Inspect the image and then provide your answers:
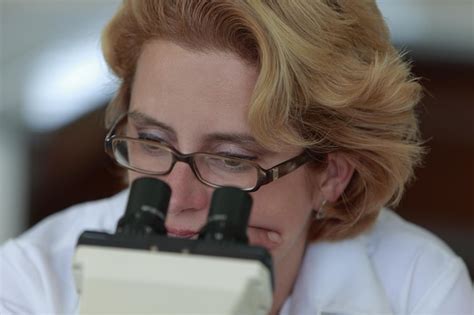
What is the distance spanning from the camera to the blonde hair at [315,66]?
4.81 ft

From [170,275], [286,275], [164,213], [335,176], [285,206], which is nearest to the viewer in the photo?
[170,275]

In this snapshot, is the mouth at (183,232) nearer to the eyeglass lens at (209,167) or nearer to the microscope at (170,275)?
the eyeglass lens at (209,167)

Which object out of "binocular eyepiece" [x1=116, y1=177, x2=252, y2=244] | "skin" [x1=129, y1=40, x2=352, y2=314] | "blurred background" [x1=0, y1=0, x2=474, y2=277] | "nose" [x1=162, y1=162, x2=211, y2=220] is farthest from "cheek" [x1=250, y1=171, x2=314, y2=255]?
"blurred background" [x1=0, y1=0, x2=474, y2=277]

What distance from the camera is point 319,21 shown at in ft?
4.90

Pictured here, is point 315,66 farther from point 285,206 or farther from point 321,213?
point 321,213

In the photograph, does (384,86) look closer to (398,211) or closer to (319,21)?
(319,21)

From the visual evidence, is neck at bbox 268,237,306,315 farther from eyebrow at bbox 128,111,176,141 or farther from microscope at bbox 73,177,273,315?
microscope at bbox 73,177,273,315

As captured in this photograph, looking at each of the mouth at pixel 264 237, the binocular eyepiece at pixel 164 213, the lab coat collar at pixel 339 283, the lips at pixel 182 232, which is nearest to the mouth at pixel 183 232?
the lips at pixel 182 232

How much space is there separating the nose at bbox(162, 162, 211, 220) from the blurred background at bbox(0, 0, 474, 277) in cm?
106

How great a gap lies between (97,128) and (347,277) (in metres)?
1.43

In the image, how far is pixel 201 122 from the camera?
1.45 meters

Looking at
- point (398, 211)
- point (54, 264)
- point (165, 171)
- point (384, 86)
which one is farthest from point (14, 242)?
point (398, 211)

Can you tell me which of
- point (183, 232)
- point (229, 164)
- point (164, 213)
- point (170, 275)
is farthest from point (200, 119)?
A: point (170, 275)

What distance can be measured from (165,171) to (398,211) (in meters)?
1.50
